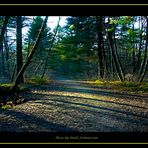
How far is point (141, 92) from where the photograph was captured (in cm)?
561

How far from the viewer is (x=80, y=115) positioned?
5004 mm

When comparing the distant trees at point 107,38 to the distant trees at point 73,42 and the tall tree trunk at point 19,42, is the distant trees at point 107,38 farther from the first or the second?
the tall tree trunk at point 19,42

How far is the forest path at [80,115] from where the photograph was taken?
15.3 ft

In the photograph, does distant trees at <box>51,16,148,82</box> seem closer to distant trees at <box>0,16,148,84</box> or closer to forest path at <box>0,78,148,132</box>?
distant trees at <box>0,16,148,84</box>

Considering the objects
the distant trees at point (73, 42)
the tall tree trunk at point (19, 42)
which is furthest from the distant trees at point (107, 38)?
the tall tree trunk at point (19, 42)

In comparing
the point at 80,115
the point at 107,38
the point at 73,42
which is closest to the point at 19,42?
the point at 73,42

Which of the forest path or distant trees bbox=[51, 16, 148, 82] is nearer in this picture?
the forest path

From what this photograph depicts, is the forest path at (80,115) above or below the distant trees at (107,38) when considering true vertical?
below

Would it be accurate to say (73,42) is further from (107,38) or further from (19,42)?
(107,38)

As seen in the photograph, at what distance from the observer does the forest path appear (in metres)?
4.67

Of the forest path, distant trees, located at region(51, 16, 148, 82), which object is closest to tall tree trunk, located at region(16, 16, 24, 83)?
distant trees, located at region(51, 16, 148, 82)

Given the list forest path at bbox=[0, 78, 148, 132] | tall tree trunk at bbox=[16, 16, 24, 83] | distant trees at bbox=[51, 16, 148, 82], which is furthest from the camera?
distant trees at bbox=[51, 16, 148, 82]
